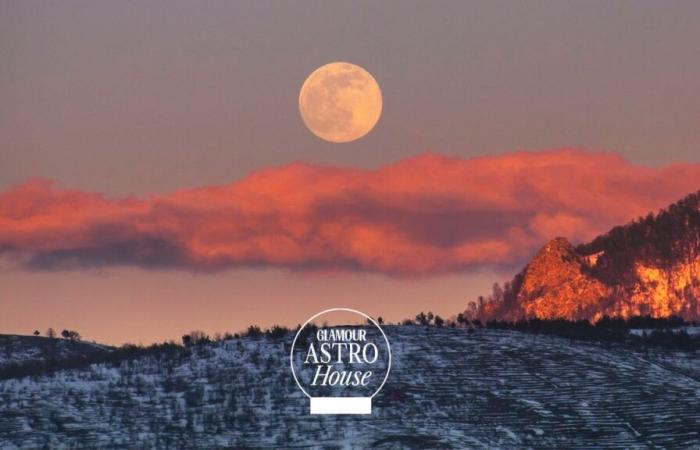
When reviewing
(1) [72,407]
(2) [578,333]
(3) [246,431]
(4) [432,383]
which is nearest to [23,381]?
(1) [72,407]

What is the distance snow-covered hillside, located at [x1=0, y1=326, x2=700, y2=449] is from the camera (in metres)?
65.4

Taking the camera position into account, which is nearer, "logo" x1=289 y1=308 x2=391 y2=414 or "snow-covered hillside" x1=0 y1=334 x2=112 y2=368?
"logo" x1=289 y1=308 x2=391 y2=414

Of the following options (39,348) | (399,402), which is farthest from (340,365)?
(39,348)

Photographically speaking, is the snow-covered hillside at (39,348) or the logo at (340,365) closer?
the logo at (340,365)

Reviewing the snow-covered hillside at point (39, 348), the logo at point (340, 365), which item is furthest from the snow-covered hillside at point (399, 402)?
the snow-covered hillside at point (39, 348)

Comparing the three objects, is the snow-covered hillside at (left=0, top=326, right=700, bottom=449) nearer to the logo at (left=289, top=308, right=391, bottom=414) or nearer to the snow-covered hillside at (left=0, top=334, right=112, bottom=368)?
the logo at (left=289, top=308, right=391, bottom=414)

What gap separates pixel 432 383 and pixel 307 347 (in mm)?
7713

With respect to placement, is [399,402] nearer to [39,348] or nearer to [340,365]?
[340,365]

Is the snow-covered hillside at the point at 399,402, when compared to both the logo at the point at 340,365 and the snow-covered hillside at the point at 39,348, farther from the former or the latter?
the snow-covered hillside at the point at 39,348

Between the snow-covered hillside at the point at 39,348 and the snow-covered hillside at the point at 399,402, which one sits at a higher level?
the snow-covered hillside at the point at 39,348

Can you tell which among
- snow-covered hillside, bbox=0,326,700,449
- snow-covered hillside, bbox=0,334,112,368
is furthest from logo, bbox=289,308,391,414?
snow-covered hillside, bbox=0,334,112,368

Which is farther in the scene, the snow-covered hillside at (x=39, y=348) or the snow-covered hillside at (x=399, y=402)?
the snow-covered hillside at (x=39, y=348)

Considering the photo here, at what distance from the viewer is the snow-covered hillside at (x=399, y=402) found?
65.4 metres

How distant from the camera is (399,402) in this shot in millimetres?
71250
